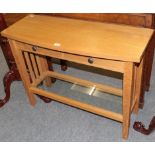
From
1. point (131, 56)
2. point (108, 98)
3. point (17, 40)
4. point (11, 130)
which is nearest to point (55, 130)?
point (11, 130)

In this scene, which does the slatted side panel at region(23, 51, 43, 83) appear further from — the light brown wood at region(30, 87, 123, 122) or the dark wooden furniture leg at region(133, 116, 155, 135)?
the dark wooden furniture leg at region(133, 116, 155, 135)

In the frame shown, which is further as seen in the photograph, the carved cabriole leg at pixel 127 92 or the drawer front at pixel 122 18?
the drawer front at pixel 122 18

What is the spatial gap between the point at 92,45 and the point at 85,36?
13 cm

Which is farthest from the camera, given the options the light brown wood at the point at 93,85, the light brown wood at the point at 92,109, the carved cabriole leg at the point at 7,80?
the carved cabriole leg at the point at 7,80

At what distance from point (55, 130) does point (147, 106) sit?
0.78m

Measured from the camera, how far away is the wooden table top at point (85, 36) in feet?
3.89

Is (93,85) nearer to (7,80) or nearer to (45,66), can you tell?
(45,66)

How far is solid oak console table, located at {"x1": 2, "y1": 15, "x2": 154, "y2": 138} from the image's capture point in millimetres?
1194

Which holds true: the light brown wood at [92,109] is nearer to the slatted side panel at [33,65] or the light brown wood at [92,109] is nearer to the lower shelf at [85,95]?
the lower shelf at [85,95]

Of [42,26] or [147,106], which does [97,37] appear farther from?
[147,106]

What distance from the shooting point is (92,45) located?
1.26m

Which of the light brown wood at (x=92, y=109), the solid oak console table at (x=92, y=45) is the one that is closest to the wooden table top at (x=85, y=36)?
the solid oak console table at (x=92, y=45)

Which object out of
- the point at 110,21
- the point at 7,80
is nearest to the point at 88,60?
the point at 110,21
